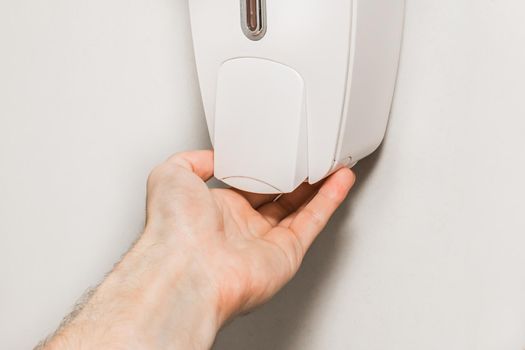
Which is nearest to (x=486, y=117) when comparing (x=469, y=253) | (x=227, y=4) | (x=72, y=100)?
(x=469, y=253)

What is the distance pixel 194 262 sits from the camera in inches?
30.0

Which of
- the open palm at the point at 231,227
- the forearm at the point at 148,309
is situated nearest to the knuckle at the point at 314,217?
the open palm at the point at 231,227

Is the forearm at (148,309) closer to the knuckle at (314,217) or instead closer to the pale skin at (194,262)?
the pale skin at (194,262)

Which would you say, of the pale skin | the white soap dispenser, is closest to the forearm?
the pale skin

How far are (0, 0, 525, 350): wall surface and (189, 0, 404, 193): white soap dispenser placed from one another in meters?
0.07

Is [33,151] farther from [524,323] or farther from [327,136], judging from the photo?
[524,323]

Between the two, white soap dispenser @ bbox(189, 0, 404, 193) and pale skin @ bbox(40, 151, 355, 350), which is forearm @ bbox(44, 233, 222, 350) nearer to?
pale skin @ bbox(40, 151, 355, 350)

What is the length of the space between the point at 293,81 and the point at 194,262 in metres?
0.22

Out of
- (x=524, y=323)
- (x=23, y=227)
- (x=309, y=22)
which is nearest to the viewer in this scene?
(x=309, y=22)

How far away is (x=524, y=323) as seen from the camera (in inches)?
31.4

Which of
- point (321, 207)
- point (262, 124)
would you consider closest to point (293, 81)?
point (262, 124)

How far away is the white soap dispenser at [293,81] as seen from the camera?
678mm

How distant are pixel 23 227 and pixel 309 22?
0.49 meters

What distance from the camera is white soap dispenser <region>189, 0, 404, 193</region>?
2.23ft
